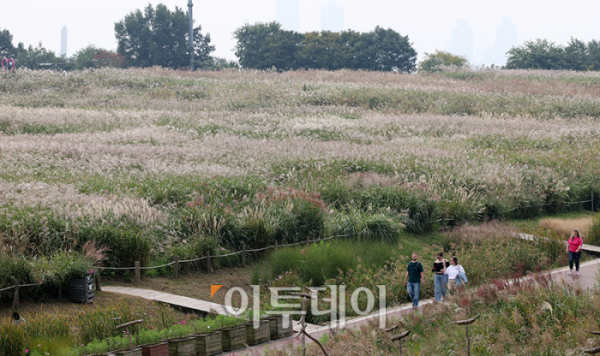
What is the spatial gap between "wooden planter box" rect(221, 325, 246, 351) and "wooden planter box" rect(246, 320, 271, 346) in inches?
6.7

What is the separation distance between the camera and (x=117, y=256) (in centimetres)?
1202

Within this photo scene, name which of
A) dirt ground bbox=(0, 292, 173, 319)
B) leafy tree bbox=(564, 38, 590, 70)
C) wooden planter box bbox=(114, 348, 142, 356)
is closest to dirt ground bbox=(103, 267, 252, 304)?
dirt ground bbox=(0, 292, 173, 319)

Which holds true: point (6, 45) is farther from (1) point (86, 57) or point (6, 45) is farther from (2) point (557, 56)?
(2) point (557, 56)

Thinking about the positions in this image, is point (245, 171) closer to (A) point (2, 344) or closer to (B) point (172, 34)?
(A) point (2, 344)

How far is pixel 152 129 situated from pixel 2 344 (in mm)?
22563

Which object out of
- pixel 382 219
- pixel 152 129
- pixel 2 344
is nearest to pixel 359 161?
pixel 382 219

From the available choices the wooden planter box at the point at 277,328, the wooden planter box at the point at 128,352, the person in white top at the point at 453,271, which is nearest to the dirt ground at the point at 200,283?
the wooden planter box at the point at 277,328

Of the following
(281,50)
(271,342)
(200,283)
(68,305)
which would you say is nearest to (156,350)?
(271,342)

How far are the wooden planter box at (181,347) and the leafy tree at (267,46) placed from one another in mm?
68809

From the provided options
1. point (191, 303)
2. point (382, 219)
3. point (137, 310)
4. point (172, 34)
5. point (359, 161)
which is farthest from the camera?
point (172, 34)

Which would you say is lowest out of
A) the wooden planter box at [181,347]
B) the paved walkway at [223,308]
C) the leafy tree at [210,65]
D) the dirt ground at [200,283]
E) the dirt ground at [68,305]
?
the dirt ground at [200,283]

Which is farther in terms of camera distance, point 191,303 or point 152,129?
point 152,129

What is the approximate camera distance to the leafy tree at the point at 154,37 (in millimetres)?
77312

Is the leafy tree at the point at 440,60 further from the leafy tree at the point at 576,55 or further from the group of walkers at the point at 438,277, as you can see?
the group of walkers at the point at 438,277
